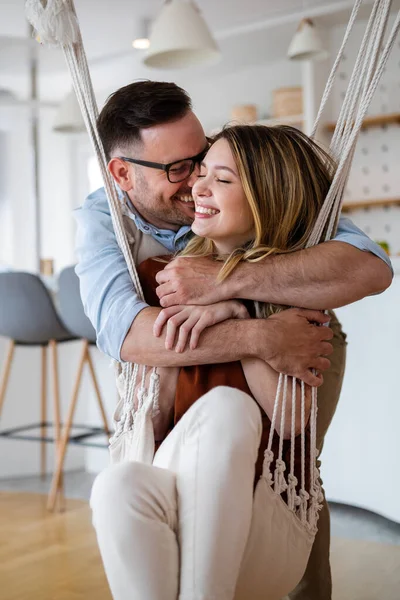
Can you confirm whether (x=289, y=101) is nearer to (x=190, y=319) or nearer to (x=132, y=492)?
(x=190, y=319)

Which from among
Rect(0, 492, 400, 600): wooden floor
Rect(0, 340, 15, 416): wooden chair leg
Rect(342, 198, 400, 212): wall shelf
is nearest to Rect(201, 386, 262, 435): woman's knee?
Rect(0, 492, 400, 600): wooden floor

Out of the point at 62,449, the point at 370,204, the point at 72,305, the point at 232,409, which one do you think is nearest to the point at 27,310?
the point at 72,305

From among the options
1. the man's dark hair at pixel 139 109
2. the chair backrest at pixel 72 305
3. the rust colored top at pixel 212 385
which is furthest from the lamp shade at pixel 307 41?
the rust colored top at pixel 212 385

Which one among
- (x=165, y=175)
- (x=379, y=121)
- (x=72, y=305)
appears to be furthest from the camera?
(x=379, y=121)

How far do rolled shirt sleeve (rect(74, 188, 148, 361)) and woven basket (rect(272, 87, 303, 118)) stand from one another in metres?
4.65

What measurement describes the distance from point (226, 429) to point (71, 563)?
139cm

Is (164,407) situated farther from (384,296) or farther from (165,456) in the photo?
(384,296)

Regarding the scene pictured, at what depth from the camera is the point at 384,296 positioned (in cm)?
257

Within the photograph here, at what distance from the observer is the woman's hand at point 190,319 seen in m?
1.28

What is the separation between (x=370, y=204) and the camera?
5812mm

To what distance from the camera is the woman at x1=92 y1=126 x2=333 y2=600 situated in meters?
1.11

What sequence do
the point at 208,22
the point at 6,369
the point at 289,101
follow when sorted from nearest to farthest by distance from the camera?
the point at 6,369
the point at 289,101
the point at 208,22

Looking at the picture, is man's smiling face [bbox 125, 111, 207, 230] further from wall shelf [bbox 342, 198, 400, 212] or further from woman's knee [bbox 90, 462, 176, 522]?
wall shelf [bbox 342, 198, 400, 212]

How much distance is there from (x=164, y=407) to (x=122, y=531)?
303 millimetres
